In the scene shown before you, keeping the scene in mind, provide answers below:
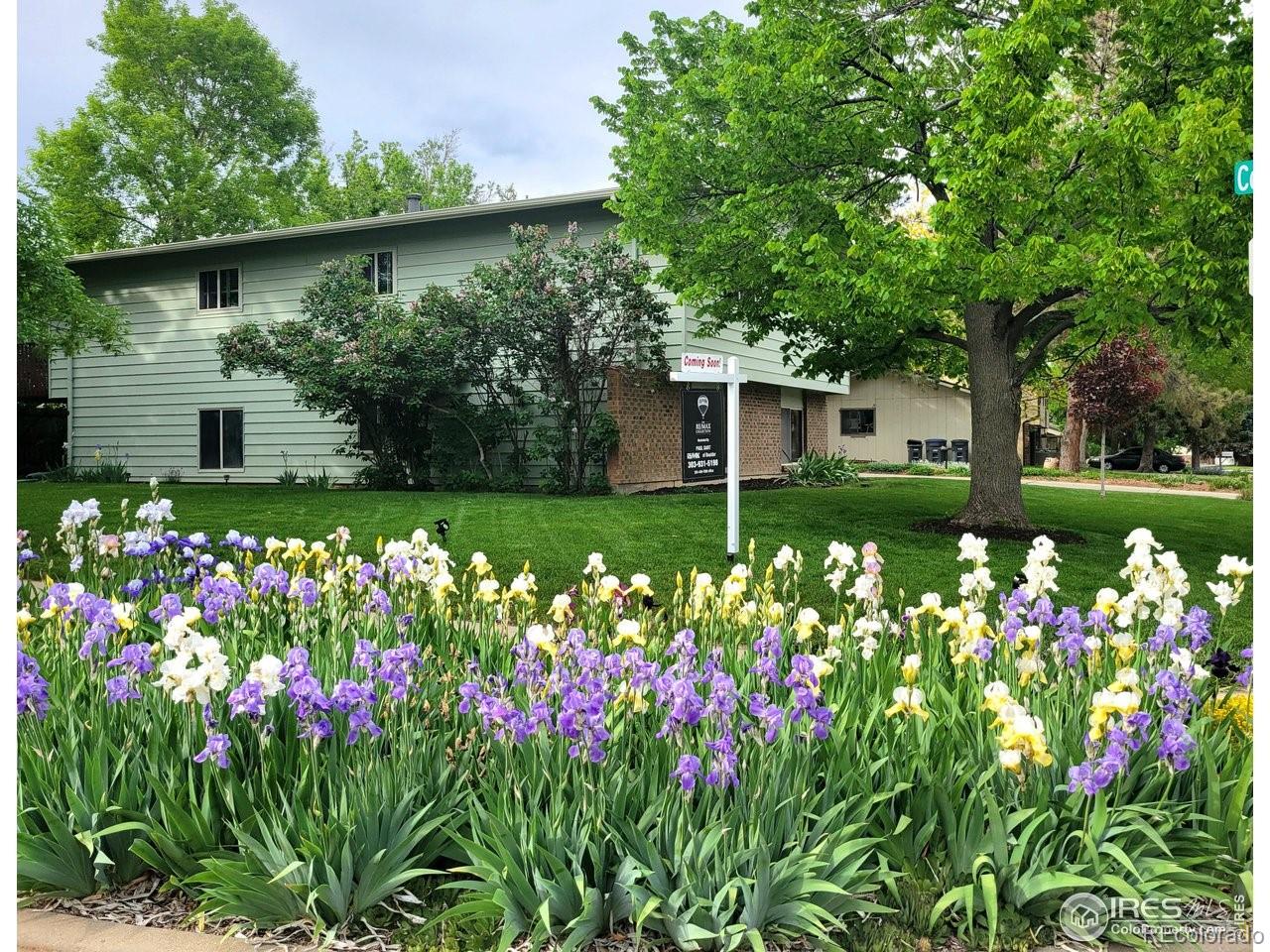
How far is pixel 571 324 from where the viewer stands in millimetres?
11195

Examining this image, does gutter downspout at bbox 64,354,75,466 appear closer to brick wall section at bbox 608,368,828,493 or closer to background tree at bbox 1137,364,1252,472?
brick wall section at bbox 608,368,828,493

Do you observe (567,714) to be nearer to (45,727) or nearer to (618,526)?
(45,727)

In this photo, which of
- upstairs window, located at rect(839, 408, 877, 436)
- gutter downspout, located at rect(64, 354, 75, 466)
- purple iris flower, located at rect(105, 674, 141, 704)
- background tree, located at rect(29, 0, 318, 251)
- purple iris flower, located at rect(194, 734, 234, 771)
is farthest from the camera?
upstairs window, located at rect(839, 408, 877, 436)

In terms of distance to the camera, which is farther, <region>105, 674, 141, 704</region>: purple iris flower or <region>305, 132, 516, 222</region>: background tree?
<region>305, 132, 516, 222</region>: background tree

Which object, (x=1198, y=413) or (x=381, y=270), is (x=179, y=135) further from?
(x=1198, y=413)

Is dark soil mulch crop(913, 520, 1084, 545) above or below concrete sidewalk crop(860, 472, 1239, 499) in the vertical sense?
below

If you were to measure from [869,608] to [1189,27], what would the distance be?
6.63m

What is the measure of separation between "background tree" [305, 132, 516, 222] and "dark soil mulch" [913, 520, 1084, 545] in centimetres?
1234

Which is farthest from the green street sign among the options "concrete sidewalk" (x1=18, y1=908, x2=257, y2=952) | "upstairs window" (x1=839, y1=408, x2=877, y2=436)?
"upstairs window" (x1=839, y1=408, x2=877, y2=436)

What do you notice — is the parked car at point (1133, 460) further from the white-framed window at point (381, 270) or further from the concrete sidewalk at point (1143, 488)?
the white-framed window at point (381, 270)

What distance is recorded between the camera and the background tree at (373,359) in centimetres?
1138

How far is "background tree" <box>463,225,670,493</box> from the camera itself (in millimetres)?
11070

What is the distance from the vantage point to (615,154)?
11.5 metres

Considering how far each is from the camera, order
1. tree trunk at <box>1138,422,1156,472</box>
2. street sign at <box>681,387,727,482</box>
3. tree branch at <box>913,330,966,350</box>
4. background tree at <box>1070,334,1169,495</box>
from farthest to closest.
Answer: tree trunk at <box>1138,422,1156,472</box> < background tree at <box>1070,334,1169,495</box> < tree branch at <box>913,330,966,350</box> < street sign at <box>681,387,727,482</box>
